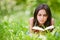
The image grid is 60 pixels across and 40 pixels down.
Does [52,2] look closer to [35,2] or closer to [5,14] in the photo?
[35,2]

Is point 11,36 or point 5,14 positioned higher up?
point 11,36

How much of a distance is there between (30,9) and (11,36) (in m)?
4.08

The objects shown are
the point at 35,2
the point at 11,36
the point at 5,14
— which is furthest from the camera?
the point at 35,2

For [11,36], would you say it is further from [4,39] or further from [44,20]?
[44,20]

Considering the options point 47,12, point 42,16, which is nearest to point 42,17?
point 42,16

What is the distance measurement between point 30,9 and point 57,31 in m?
3.94

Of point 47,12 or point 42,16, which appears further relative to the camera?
point 47,12

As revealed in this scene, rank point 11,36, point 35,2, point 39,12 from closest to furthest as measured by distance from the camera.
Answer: point 11,36 → point 39,12 → point 35,2

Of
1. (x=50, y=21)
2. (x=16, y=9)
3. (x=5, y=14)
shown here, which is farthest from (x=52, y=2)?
(x=50, y=21)

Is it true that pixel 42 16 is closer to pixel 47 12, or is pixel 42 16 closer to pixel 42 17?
pixel 42 17

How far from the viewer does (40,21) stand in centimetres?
469

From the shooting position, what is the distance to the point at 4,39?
13.0ft

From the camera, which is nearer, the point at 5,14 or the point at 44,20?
the point at 44,20

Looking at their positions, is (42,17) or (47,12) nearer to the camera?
(42,17)
